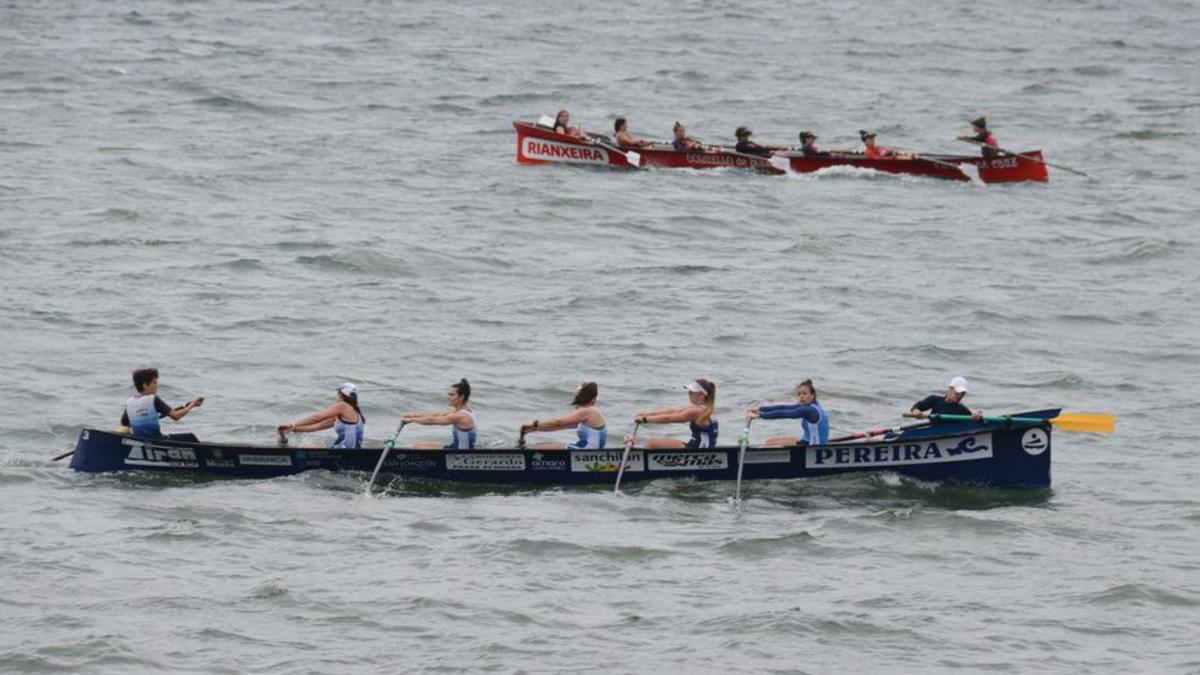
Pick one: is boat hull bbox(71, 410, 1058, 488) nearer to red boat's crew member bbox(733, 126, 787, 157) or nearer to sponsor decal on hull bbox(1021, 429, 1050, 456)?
sponsor decal on hull bbox(1021, 429, 1050, 456)

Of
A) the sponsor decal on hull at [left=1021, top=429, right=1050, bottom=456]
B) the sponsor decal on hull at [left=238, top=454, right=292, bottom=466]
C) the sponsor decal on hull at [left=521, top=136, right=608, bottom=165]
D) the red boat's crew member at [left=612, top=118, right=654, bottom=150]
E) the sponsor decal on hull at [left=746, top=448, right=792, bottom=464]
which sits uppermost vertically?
the red boat's crew member at [left=612, top=118, right=654, bottom=150]

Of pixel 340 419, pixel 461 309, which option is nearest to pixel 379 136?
pixel 461 309

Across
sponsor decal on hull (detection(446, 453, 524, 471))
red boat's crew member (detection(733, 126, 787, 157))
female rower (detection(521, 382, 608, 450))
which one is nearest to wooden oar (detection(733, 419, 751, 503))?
female rower (detection(521, 382, 608, 450))

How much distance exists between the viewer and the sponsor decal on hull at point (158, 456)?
88.9ft

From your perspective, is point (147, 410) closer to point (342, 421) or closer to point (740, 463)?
point (342, 421)

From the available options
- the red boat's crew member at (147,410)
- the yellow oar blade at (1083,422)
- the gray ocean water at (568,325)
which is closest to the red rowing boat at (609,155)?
the gray ocean water at (568,325)

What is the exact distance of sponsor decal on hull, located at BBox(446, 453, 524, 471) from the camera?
2684 centimetres

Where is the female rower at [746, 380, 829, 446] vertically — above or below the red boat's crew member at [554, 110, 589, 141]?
below

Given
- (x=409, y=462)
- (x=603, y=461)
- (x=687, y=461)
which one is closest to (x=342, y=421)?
(x=409, y=462)

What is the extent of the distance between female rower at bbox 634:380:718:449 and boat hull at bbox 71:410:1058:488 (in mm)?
298

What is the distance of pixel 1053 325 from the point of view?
123ft

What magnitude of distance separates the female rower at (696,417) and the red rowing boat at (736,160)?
2234cm

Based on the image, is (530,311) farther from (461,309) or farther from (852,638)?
(852,638)

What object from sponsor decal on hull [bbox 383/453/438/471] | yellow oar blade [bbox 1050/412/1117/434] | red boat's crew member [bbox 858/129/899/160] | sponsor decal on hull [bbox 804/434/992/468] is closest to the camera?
yellow oar blade [bbox 1050/412/1117/434]
